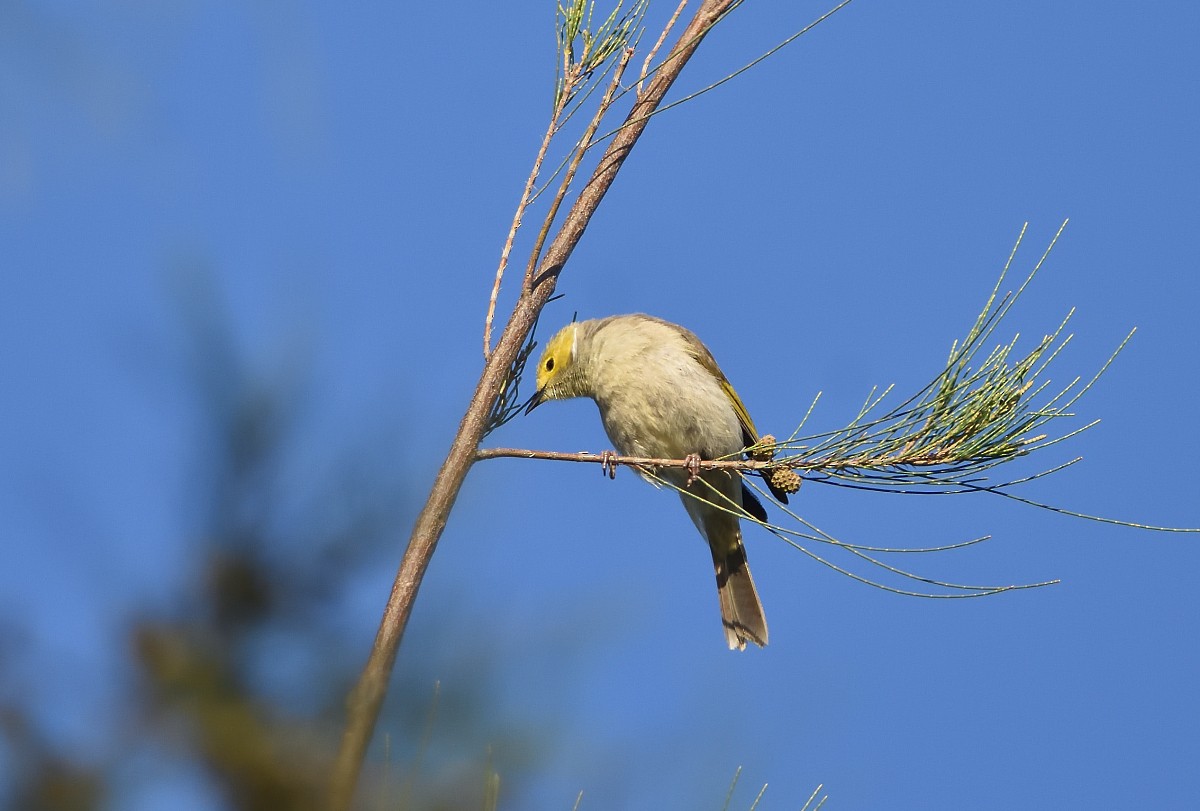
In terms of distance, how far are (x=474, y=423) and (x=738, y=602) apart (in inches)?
142

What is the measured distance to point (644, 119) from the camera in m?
3.29

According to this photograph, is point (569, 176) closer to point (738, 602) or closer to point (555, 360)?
point (555, 360)

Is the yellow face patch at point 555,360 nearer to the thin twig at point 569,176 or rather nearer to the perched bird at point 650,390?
the perched bird at point 650,390

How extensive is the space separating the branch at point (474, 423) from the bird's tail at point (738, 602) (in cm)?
328

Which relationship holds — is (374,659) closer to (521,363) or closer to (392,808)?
(392,808)

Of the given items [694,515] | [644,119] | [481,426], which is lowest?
[481,426]

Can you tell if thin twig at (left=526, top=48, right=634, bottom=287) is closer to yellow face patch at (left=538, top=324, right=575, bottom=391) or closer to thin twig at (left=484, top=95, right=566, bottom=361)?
thin twig at (left=484, top=95, right=566, bottom=361)

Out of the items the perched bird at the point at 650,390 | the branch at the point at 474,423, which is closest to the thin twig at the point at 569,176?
the branch at the point at 474,423

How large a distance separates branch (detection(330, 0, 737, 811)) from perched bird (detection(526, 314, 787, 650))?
7.78 feet

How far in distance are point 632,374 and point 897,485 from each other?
8.50 feet

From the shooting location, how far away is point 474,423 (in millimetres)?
2844

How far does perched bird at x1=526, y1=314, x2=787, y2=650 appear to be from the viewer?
562 cm

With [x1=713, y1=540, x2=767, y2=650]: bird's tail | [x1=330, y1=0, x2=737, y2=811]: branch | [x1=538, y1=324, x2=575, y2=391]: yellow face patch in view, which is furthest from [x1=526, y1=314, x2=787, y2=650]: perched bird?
[x1=330, y1=0, x2=737, y2=811]: branch

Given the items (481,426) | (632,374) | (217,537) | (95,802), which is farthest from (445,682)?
(632,374)
